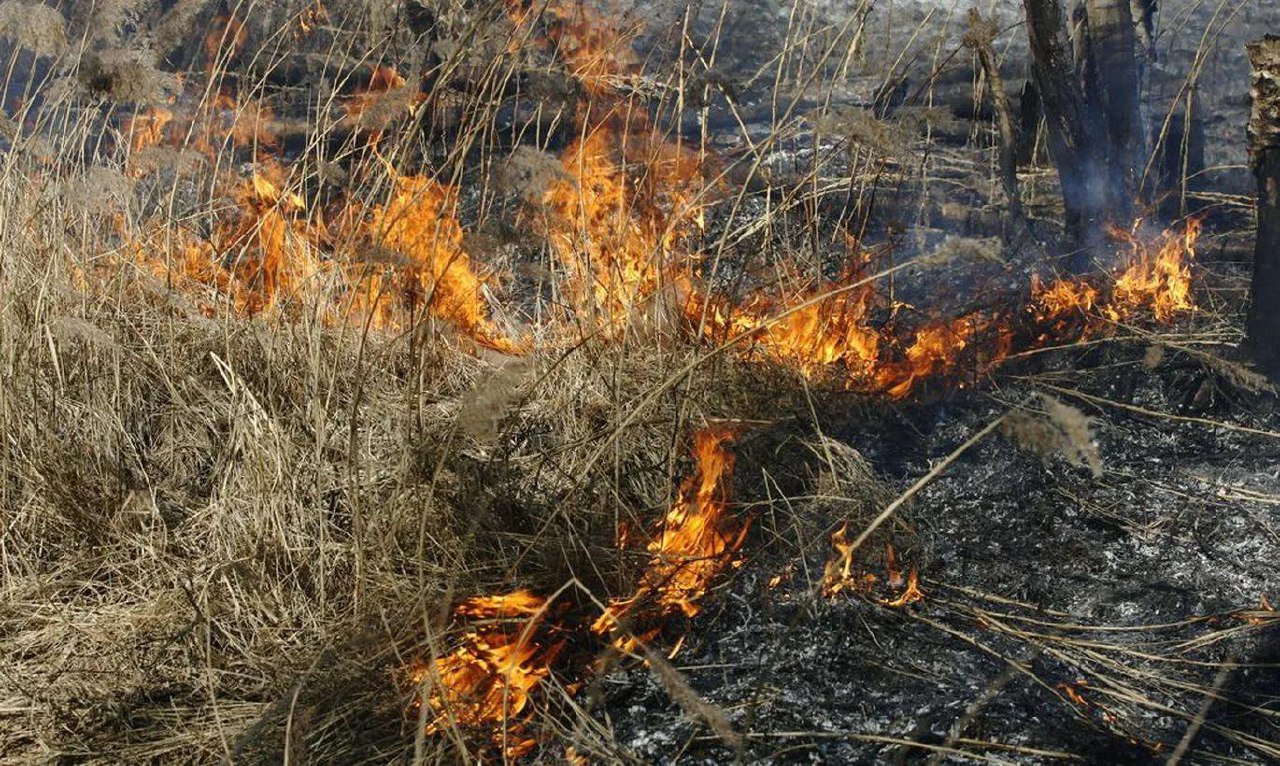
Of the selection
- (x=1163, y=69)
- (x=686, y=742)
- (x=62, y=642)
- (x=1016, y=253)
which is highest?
(x=1163, y=69)

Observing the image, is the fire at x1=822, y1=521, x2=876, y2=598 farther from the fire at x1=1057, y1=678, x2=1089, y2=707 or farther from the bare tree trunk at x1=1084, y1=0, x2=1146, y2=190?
the bare tree trunk at x1=1084, y1=0, x2=1146, y2=190

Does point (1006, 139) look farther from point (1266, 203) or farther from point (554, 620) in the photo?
point (554, 620)

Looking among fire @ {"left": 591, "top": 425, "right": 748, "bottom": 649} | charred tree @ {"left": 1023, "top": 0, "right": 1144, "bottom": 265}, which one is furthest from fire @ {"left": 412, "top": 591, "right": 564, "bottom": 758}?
charred tree @ {"left": 1023, "top": 0, "right": 1144, "bottom": 265}

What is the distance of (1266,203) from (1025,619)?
181 centimetres

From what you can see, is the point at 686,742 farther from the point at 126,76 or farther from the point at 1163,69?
the point at 1163,69

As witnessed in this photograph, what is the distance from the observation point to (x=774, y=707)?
2.23m

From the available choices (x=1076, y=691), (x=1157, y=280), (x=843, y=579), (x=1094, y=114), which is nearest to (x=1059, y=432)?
(x=1076, y=691)

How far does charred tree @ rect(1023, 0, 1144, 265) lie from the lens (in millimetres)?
4891

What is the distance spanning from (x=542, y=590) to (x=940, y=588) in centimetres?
94

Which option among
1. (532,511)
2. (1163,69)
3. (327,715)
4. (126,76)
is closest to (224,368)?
(126,76)

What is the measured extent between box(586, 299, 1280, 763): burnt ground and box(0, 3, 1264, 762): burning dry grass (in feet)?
0.37

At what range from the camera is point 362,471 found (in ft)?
9.19

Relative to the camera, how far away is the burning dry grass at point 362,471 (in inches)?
85.1

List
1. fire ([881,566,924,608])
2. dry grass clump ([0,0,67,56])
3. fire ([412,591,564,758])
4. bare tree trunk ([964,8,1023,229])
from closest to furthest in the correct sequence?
fire ([412,591,564,758]) → fire ([881,566,924,608]) → dry grass clump ([0,0,67,56]) → bare tree trunk ([964,8,1023,229])
